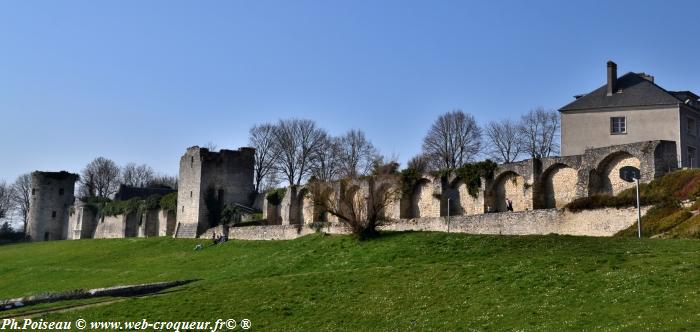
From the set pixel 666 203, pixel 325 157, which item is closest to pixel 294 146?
pixel 325 157

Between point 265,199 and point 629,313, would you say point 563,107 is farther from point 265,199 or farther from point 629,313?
point 629,313

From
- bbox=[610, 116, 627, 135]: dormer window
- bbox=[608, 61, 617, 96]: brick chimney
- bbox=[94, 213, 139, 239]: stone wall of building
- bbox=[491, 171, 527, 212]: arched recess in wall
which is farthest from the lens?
bbox=[94, 213, 139, 239]: stone wall of building

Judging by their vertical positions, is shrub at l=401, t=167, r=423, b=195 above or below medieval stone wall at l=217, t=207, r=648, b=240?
above

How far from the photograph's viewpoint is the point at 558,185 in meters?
37.1

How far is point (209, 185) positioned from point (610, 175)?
1163 inches

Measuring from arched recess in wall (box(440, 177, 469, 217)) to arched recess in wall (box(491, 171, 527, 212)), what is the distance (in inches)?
77.9

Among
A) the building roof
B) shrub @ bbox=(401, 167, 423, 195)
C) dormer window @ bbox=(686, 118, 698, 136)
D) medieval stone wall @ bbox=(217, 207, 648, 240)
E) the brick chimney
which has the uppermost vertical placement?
the brick chimney

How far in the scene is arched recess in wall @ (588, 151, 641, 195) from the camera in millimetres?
34031

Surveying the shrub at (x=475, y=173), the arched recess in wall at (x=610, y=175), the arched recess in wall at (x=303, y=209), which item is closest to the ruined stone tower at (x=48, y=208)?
the arched recess in wall at (x=303, y=209)

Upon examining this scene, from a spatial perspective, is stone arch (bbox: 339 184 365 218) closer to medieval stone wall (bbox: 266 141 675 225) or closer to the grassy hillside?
medieval stone wall (bbox: 266 141 675 225)

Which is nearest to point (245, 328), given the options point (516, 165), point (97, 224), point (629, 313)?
point (629, 313)

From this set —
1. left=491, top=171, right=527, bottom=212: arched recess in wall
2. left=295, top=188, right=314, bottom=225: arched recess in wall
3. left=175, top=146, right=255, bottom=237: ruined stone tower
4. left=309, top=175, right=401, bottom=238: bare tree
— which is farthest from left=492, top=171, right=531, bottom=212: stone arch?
left=175, top=146, right=255, bottom=237: ruined stone tower

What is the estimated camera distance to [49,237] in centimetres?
7844

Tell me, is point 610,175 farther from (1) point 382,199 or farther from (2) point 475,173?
(1) point 382,199
